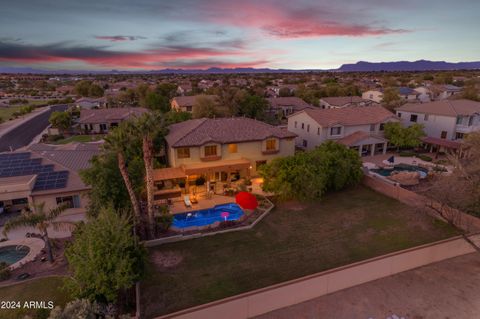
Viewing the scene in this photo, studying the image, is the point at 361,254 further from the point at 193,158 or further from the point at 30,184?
the point at 30,184

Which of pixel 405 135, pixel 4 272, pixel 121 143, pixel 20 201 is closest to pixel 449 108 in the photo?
pixel 405 135

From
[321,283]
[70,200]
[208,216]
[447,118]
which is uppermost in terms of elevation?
[447,118]

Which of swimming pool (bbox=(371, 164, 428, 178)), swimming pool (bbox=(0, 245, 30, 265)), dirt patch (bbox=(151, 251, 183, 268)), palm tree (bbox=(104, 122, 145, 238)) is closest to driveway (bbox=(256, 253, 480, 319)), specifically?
dirt patch (bbox=(151, 251, 183, 268))

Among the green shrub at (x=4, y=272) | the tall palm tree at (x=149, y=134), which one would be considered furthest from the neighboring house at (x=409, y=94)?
the green shrub at (x=4, y=272)

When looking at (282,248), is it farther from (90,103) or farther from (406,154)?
(90,103)

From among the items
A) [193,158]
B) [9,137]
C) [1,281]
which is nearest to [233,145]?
[193,158]
